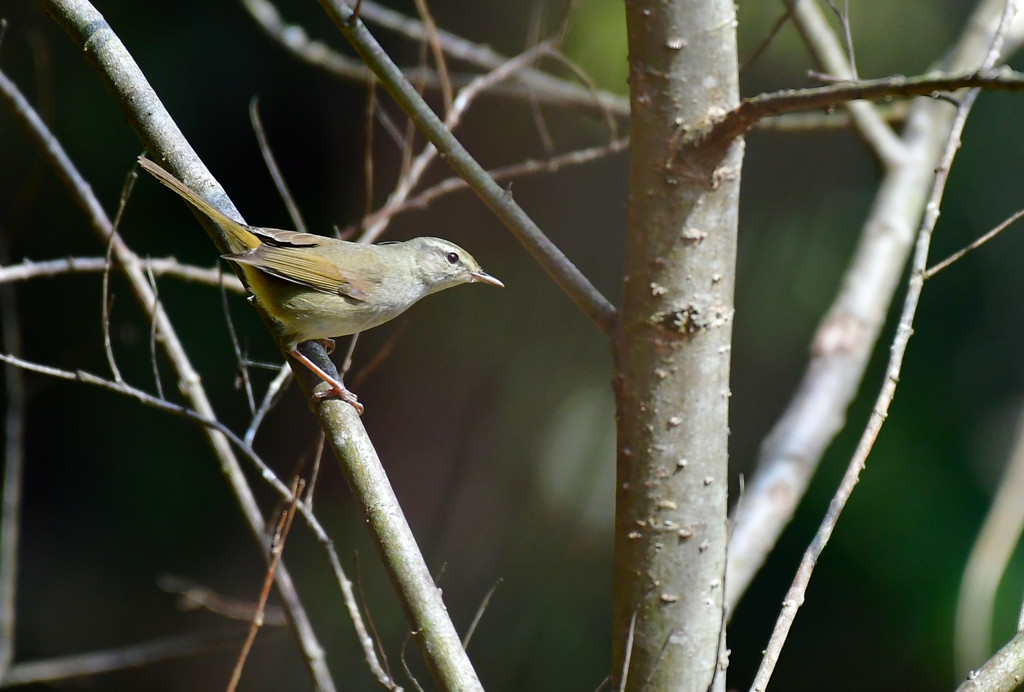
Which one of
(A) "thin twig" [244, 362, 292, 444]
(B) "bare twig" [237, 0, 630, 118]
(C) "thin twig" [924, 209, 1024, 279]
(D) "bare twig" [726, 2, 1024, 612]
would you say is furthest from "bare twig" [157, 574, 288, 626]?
(B) "bare twig" [237, 0, 630, 118]

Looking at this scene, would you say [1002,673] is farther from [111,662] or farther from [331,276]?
[111,662]

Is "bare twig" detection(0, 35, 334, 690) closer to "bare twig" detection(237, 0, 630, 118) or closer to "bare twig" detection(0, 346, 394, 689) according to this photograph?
"bare twig" detection(0, 346, 394, 689)

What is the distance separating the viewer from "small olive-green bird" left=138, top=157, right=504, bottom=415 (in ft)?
7.32

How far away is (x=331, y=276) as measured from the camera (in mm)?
2494

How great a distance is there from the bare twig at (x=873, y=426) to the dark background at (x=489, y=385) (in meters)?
2.80

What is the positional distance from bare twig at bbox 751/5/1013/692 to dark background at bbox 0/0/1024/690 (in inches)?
110

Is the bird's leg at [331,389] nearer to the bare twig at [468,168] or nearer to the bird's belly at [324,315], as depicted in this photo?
the bird's belly at [324,315]

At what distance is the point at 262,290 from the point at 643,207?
1.39 metres

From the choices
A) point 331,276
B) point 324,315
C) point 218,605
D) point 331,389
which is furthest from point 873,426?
point 218,605

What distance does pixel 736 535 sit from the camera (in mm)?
2416

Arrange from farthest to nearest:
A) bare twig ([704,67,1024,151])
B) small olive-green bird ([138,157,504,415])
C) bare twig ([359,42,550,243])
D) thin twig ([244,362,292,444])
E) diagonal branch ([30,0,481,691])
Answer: bare twig ([359,42,550,243]) → small olive-green bird ([138,157,504,415]) → thin twig ([244,362,292,444]) → diagonal branch ([30,0,481,691]) → bare twig ([704,67,1024,151])

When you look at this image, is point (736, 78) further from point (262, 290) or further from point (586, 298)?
point (262, 290)

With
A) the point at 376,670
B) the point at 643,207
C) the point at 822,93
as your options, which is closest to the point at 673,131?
the point at 643,207

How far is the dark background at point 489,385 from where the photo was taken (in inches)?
168
